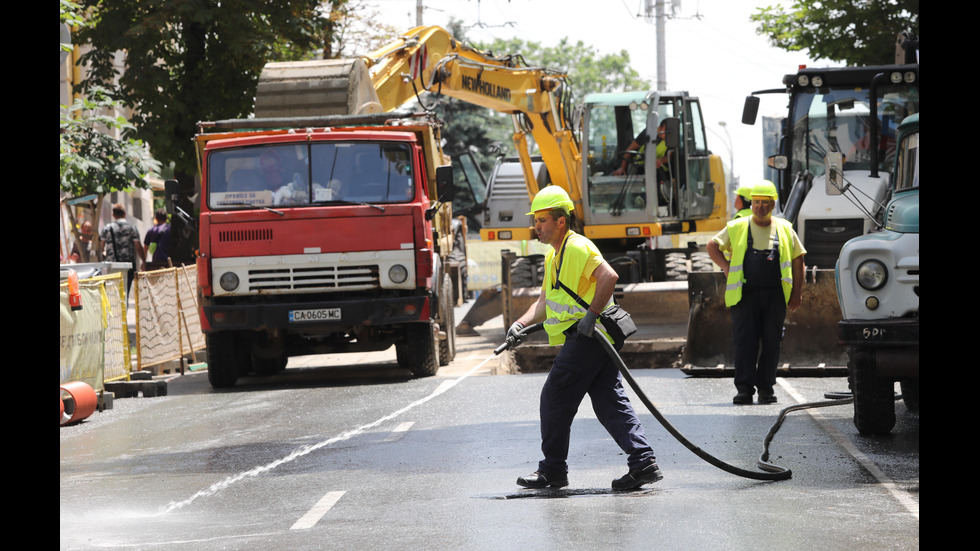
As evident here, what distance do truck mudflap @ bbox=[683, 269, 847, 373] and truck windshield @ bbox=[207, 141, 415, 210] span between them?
344cm

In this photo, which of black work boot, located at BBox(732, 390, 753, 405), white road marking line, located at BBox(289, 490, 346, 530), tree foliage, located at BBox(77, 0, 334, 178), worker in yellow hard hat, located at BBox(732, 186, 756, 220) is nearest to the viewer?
white road marking line, located at BBox(289, 490, 346, 530)

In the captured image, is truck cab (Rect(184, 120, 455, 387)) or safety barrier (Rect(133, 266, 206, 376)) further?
safety barrier (Rect(133, 266, 206, 376))

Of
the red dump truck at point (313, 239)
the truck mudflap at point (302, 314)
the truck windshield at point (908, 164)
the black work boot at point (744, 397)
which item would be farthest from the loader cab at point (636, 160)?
the truck windshield at point (908, 164)

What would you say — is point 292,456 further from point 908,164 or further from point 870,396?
point 908,164

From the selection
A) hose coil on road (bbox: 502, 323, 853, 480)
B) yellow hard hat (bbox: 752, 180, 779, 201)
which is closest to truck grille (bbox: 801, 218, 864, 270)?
yellow hard hat (bbox: 752, 180, 779, 201)

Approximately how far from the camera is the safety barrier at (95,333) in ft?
44.7

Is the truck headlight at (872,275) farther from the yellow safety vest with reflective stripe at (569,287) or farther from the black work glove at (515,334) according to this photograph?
the black work glove at (515,334)

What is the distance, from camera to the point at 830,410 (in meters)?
11.5

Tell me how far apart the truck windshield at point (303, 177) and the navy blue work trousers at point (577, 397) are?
7.49 m

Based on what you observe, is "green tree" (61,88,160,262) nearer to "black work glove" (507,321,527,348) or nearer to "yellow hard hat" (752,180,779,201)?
"yellow hard hat" (752,180,779,201)

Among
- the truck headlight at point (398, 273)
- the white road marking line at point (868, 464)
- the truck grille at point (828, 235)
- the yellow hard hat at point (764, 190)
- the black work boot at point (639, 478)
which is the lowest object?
the white road marking line at point (868, 464)

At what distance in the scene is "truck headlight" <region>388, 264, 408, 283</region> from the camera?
15.2m

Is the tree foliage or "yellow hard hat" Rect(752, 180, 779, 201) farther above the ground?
the tree foliage

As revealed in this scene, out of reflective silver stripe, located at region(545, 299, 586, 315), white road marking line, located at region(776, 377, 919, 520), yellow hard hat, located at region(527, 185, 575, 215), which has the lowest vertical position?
white road marking line, located at region(776, 377, 919, 520)
